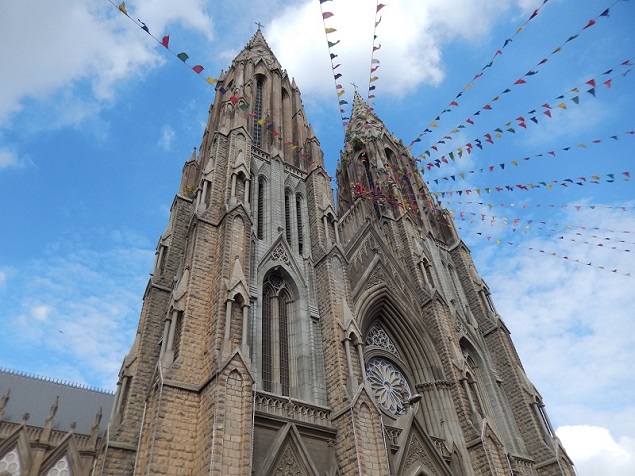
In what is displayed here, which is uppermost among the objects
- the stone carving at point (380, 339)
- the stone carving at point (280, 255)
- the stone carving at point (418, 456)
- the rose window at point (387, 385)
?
the stone carving at point (280, 255)

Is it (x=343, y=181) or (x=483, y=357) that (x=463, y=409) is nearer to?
(x=483, y=357)

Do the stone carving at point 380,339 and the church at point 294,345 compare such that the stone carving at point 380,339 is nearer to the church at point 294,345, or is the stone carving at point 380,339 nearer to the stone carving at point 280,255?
the church at point 294,345

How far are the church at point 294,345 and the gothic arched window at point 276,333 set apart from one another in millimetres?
68

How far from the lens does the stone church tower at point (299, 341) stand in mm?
11414

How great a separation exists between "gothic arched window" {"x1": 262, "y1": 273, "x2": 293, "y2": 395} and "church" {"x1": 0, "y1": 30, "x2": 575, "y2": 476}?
7 centimetres

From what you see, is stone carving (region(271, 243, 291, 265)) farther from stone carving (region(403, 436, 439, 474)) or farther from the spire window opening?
stone carving (region(403, 436, 439, 474))

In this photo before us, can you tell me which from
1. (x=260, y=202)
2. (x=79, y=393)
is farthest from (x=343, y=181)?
(x=79, y=393)

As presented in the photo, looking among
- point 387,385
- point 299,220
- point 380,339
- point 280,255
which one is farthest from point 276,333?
point 299,220

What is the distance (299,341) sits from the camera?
15016 millimetres

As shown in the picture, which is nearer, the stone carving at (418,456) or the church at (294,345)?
the church at (294,345)

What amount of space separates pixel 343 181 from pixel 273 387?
22.7m

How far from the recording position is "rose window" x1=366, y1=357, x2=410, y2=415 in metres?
16.9

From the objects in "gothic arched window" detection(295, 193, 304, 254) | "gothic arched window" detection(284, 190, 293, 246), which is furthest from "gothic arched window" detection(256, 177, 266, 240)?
"gothic arched window" detection(295, 193, 304, 254)

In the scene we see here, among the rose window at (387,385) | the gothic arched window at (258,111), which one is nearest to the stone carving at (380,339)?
the rose window at (387,385)
